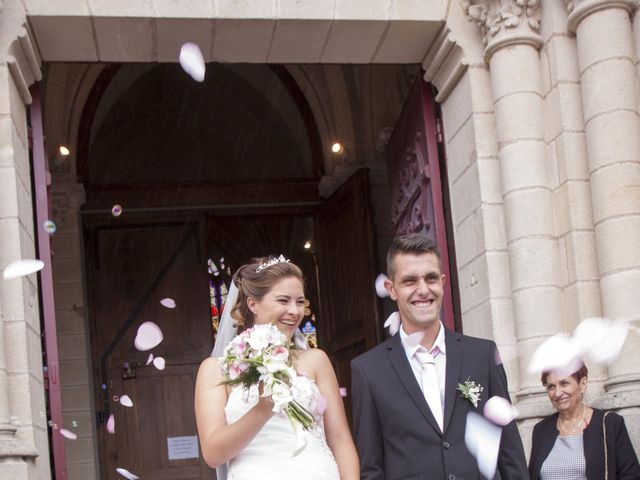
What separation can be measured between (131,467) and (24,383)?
18.5 ft

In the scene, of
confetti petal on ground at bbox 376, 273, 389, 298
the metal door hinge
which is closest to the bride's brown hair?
the metal door hinge

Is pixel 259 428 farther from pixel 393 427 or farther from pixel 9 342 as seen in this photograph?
pixel 9 342

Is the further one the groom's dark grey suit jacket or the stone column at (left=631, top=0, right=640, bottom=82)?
the stone column at (left=631, top=0, right=640, bottom=82)

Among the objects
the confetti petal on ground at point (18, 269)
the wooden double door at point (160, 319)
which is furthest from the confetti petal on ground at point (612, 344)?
the wooden double door at point (160, 319)

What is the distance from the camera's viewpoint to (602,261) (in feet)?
20.0

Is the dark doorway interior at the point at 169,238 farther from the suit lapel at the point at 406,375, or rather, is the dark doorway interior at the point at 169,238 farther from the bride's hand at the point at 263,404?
the bride's hand at the point at 263,404

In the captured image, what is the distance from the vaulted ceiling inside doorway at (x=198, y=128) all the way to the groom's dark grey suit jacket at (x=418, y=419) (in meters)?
8.11

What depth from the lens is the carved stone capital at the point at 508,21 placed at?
6.53 m

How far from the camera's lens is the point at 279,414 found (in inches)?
165

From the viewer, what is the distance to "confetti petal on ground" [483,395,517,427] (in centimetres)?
379

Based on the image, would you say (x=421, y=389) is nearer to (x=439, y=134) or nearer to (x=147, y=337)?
(x=439, y=134)

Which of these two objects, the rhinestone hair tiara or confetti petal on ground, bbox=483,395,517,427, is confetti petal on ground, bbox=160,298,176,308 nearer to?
the rhinestone hair tiara

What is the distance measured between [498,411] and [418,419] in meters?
0.30

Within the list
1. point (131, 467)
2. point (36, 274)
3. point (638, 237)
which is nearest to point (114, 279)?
point (131, 467)
